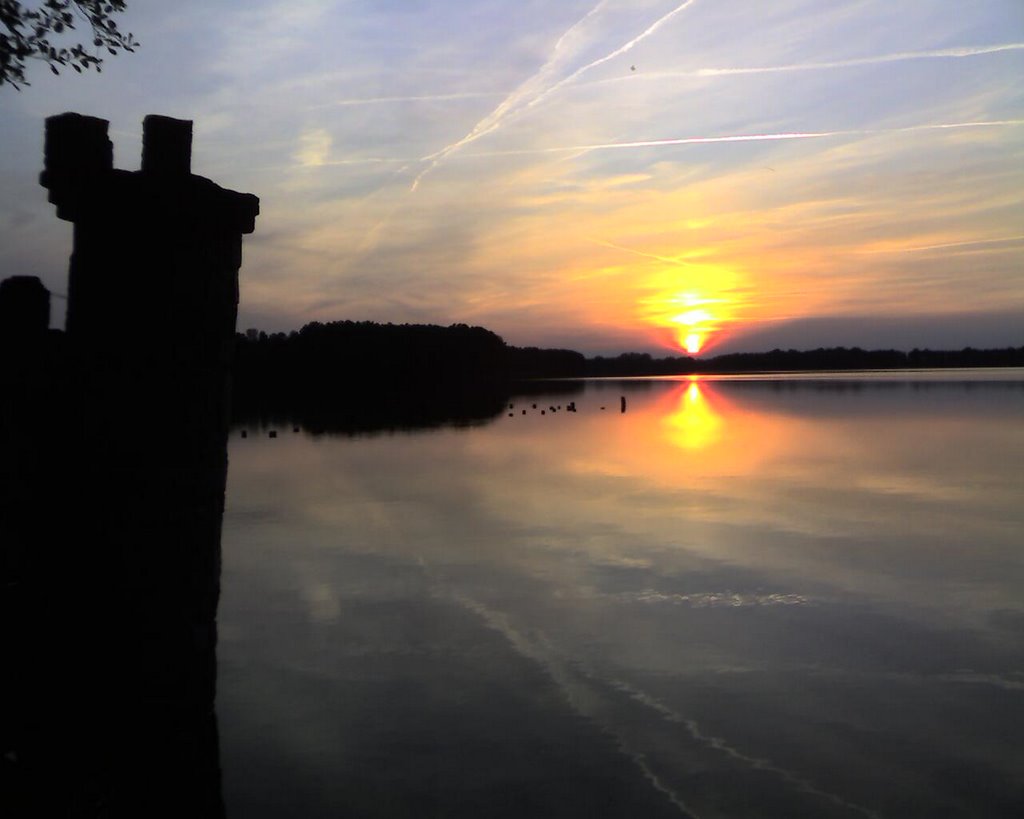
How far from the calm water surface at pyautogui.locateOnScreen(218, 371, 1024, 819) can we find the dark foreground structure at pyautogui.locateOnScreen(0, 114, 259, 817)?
15.8 feet

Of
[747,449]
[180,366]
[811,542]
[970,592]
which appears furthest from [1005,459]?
[180,366]

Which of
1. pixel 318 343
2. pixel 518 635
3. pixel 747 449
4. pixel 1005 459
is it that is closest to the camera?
pixel 518 635

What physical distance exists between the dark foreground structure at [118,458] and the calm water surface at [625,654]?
15.8ft

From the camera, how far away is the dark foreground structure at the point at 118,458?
4.36 meters

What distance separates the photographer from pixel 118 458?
174 inches

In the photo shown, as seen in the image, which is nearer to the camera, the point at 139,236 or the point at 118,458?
the point at 118,458

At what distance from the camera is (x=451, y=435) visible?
55.8 meters

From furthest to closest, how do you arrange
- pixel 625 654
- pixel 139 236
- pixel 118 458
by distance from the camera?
1. pixel 625 654
2. pixel 139 236
3. pixel 118 458

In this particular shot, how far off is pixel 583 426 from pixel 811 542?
44.1 m

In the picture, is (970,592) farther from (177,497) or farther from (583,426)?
(583,426)

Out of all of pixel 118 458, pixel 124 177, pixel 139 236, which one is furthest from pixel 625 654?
pixel 124 177

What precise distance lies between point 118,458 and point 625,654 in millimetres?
10177

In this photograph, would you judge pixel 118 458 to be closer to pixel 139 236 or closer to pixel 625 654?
pixel 139 236

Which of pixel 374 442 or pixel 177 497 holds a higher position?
pixel 177 497
